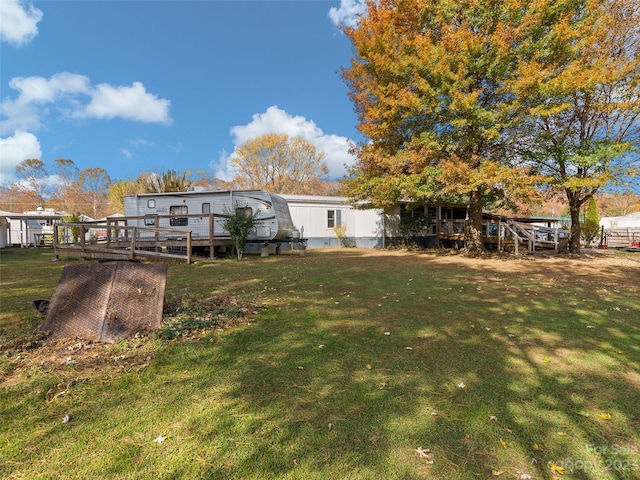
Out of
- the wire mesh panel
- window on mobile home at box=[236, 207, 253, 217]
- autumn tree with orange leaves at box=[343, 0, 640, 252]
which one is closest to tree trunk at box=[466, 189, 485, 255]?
autumn tree with orange leaves at box=[343, 0, 640, 252]

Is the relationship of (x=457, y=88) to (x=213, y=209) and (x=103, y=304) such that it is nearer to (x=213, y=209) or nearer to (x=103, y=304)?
(x=213, y=209)

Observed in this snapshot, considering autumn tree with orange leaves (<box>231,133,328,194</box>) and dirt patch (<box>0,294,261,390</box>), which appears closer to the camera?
dirt patch (<box>0,294,261,390</box>)

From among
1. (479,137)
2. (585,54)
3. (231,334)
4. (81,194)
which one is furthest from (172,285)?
(81,194)

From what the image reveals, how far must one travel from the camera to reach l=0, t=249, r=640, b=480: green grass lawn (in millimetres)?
1780

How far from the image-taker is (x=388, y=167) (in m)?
13.7

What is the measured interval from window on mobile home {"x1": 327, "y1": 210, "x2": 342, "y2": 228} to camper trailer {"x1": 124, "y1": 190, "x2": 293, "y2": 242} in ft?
19.0

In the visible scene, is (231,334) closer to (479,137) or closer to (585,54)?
(479,137)

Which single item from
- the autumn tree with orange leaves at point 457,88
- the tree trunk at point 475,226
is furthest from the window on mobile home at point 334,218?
the tree trunk at point 475,226

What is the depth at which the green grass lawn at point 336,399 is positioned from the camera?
5.84 ft

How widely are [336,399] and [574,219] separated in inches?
663

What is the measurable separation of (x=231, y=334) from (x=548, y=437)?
302 cm

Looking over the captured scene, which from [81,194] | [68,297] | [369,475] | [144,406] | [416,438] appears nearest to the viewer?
[369,475]

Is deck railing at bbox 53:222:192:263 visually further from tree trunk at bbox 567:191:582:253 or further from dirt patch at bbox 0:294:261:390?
tree trunk at bbox 567:191:582:253

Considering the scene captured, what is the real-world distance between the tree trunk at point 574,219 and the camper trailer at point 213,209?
41.2ft
